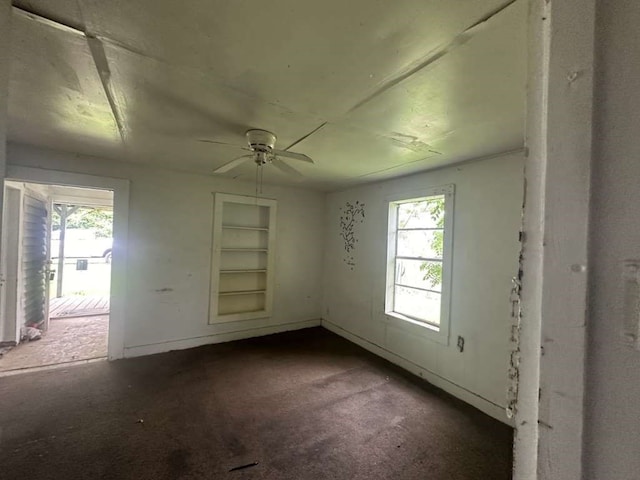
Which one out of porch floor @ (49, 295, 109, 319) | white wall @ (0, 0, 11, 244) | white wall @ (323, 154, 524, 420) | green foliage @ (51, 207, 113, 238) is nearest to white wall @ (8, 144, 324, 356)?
white wall @ (323, 154, 524, 420)

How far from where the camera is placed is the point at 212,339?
12.2ft

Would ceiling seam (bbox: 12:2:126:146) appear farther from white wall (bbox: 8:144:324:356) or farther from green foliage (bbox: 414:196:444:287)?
green foliage (bbox: 414:196:444:287)

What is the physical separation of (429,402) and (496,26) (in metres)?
2.63

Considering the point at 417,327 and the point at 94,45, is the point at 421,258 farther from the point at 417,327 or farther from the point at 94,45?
the point at 94,45

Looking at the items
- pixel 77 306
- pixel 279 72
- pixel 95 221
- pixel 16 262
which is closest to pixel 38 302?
pixel 16 262

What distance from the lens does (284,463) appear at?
1.80 metres

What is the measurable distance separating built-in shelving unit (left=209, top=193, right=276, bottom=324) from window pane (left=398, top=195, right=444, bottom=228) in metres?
1.78

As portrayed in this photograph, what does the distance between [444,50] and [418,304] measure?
257 cm

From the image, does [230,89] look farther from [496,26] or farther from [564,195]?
[564,195]

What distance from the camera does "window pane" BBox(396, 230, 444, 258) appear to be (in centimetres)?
304

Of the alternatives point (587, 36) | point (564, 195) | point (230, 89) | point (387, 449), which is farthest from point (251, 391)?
point (587, 36)

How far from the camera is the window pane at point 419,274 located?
9.95 feet

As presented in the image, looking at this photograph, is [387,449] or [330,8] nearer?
[330,8]

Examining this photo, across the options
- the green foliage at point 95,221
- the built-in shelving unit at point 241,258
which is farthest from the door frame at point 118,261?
the green foliage at point 95,221
